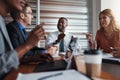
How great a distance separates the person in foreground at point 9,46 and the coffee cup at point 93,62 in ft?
1.05

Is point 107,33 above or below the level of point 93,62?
above

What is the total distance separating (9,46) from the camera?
114 centimetres

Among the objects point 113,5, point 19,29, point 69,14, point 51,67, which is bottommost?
point 51,67

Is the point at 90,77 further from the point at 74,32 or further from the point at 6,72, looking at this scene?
the point at 74,32

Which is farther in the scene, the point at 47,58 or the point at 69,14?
the point at 69,14

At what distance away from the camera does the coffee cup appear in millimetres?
847

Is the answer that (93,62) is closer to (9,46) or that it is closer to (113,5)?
(9,46)

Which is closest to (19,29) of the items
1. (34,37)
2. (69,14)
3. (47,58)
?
(47,58)

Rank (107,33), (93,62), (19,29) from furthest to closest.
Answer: (107,33) → (19,29) → (93,62)

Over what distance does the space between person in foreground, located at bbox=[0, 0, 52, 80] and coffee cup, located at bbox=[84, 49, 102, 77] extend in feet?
1.05

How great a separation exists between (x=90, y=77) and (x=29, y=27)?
2.50 metres

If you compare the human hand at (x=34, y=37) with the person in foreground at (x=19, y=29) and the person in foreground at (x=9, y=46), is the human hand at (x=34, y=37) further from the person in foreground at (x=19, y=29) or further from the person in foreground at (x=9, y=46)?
the person in foreground at (x=19, y=29)

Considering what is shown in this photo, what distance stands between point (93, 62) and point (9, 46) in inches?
21.1

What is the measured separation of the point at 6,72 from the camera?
95cm
